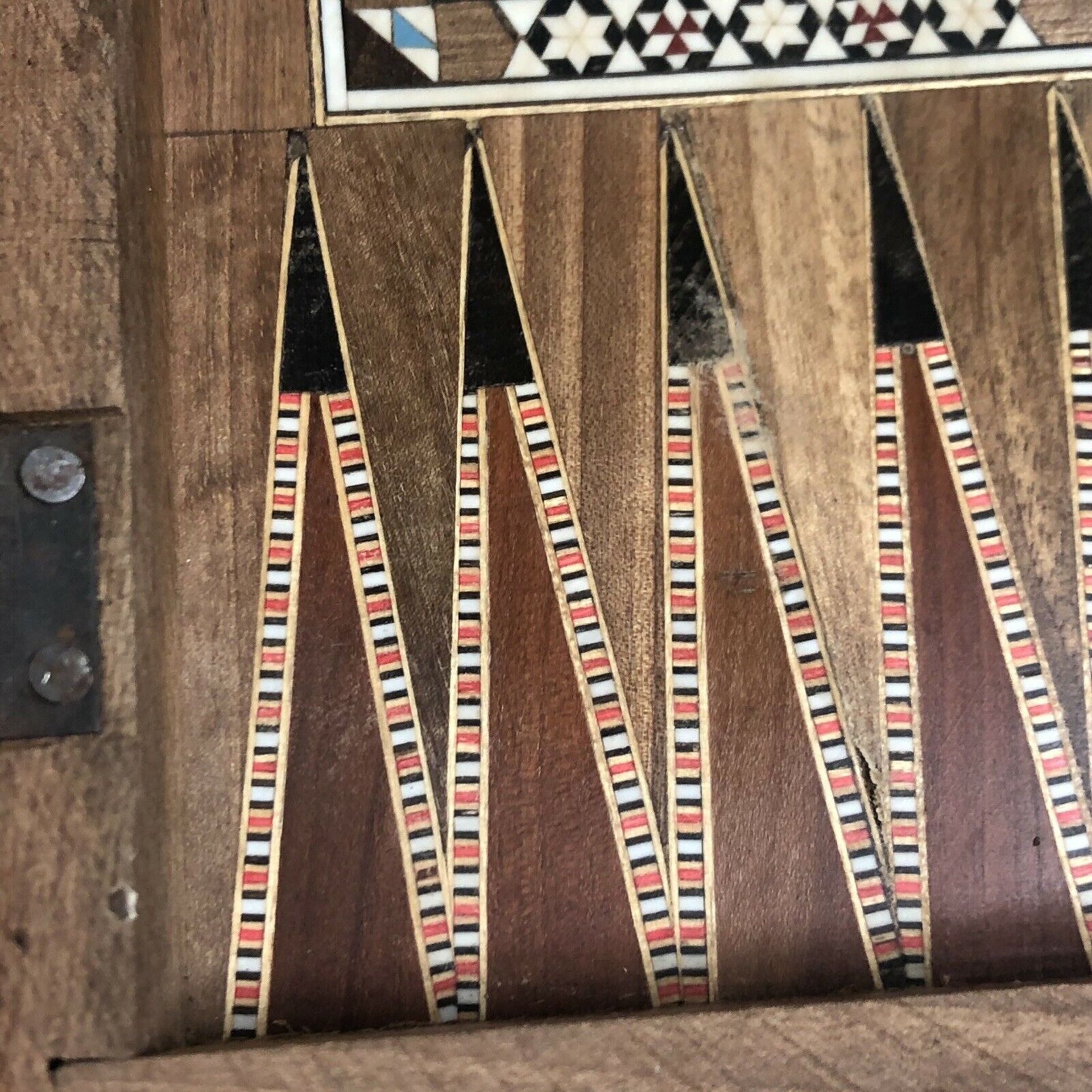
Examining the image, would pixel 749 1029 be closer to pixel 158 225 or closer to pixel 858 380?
pixel 858 380

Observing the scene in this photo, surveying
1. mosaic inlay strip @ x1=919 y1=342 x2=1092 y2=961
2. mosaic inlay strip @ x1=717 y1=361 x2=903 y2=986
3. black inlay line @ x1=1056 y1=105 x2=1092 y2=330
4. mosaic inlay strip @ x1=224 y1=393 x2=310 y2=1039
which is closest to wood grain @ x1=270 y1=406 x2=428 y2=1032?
mosaic inlay strip @ x1=224 y1=393 x2=310 y2=1039

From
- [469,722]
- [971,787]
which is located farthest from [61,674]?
[971,787]

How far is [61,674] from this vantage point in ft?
2.75

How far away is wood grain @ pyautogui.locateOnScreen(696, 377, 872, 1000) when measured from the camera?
0.94m

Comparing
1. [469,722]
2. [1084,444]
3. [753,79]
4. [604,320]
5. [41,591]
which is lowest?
[469,722]

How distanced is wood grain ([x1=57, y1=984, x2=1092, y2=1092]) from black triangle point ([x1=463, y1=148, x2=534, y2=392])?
614 millimetres

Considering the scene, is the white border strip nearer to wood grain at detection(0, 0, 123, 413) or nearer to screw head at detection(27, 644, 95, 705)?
wood grain at detection(0, 0, 123, 413)

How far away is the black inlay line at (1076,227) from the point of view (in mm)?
1010

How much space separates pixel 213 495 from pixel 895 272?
0.73 meters

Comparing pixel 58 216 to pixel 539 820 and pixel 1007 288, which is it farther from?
pixel 1007 288

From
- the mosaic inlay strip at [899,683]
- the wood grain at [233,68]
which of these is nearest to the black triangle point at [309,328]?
the wood grain at [233,68]

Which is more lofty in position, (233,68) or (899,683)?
(233,68)

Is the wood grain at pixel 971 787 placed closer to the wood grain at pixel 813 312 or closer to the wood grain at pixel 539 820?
the wood grain at pixel 813 312

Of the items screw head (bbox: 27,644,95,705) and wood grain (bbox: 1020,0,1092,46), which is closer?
screw head (bbox: 27,644,95,705)
